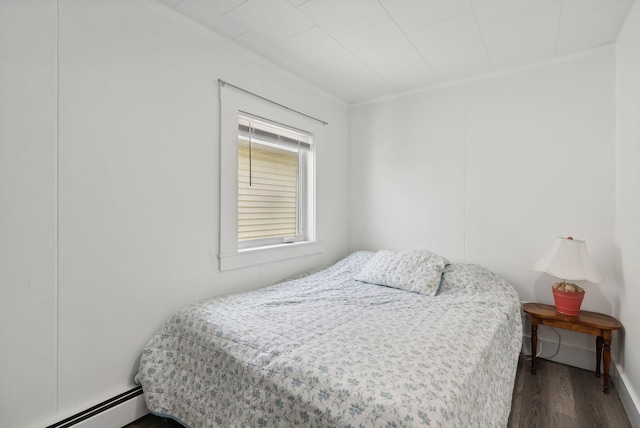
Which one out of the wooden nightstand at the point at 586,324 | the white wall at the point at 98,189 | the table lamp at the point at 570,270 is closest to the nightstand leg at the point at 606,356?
the wooden nightstand at the point at 586,324

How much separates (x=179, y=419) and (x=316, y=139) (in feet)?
7.84

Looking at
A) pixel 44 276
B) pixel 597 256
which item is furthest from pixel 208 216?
pixel 597 256

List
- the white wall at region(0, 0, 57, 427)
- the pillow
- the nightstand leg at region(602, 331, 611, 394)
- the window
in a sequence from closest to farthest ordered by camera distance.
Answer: the white wall at region(0, 0, 57, 427) → the nightstand leg at region(602, 331, 611, 394) → the pillow → the window

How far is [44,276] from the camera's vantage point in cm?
142

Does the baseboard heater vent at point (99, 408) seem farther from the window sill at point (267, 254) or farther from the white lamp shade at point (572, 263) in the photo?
the white lamp shade at point (572, 263)

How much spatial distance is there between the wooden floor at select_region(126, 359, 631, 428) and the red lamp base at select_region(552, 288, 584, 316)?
1.53 ft

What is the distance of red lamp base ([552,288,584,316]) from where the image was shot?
6.89 feet

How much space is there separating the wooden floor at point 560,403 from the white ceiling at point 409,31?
235 centimetres

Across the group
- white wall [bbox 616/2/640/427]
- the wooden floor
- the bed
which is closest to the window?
the bed

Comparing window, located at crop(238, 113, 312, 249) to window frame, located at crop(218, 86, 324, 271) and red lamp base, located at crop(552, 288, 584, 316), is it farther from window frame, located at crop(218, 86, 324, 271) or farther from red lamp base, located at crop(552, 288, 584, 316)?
red lamp base, located at crop(552, 288, 584, 316)

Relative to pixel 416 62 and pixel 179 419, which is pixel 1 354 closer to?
pixel 179 419

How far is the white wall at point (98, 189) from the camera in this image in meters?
1.35

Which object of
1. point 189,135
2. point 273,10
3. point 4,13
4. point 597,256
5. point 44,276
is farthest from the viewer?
point 597,256

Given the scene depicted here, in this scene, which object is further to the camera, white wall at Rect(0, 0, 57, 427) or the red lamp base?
the red lamp base
